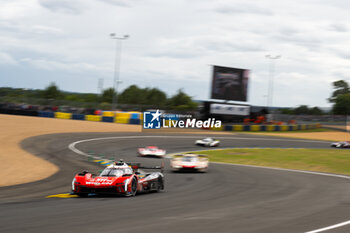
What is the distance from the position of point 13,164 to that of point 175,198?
12669mm

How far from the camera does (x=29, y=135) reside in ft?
127

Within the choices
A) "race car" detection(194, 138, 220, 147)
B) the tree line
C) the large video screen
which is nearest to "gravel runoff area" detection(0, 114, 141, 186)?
"race car" detection(194, 138, 220, 147)

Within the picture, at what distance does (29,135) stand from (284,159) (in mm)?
22229

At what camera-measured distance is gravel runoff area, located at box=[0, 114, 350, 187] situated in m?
20.0

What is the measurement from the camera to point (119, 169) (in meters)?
14.5

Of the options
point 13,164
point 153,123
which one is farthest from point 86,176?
point 153,123

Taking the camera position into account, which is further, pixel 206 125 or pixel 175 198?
pixel 206 125

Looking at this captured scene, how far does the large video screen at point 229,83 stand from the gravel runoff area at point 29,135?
4.99 m

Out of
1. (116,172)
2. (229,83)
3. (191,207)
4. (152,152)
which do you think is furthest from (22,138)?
(191,207)

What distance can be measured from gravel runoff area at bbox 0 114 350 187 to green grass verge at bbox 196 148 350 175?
14185 millimetres

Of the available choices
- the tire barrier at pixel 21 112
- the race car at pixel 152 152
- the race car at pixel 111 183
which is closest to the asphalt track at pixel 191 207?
the race car at pixel 111 183

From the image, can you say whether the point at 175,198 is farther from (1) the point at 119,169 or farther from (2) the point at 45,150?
(2) the point at 45,150

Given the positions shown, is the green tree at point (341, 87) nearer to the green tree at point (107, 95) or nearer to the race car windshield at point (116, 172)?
the green tree at point (107, 95)

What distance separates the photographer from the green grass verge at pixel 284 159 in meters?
29.9
